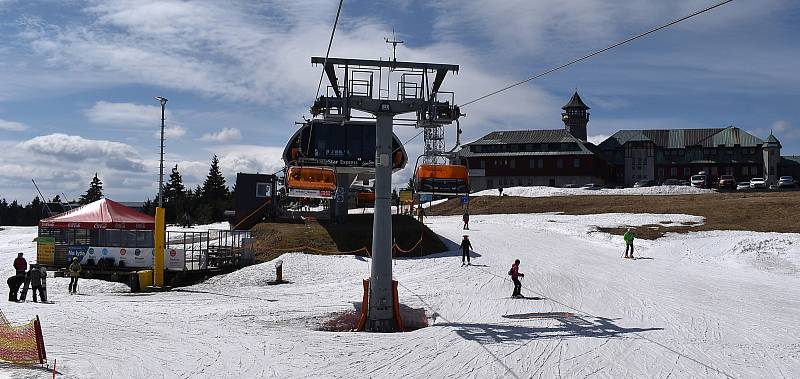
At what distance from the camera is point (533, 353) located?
606 inches

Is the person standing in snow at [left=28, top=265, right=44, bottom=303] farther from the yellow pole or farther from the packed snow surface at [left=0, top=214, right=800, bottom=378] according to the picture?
the yellow pole

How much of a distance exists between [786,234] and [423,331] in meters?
28.5

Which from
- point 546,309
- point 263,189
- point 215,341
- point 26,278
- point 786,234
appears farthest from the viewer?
point 263,189

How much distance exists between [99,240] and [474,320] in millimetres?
19952

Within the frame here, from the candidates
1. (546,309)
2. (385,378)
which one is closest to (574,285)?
(546,309)

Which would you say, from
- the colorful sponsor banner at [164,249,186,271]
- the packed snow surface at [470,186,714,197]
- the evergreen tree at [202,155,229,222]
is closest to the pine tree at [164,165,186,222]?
the evergreen tree at [202,155,229,222]

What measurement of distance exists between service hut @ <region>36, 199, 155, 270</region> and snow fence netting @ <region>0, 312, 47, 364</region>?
16617 millimetres

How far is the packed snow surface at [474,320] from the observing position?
14.3 metres

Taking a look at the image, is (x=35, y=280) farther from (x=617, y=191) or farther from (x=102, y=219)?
(x=617, y=191)

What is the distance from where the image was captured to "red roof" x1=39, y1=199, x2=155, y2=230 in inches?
1239

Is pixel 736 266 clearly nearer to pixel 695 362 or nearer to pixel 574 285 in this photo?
pixel 574 285

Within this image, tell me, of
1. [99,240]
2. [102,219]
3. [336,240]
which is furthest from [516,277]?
[99,240]

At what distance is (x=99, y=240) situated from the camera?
31.8 metres

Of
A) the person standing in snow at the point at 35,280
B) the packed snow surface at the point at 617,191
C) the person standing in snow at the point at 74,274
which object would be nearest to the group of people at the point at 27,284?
the person standing in snow at the point at 35,280
